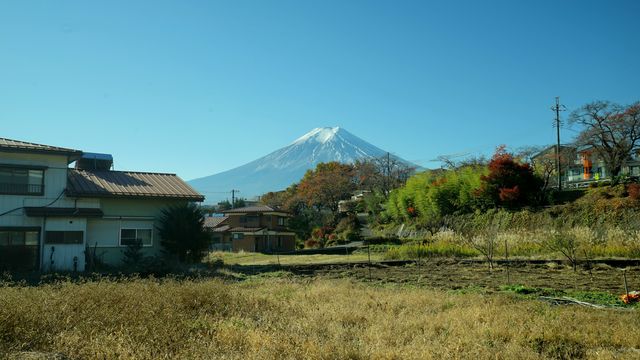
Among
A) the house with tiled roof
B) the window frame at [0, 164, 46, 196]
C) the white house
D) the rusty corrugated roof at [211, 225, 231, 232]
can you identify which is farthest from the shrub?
the rusty corrugated roof at [211, 225, 231, 232]

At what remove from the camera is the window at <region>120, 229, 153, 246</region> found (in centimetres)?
2239

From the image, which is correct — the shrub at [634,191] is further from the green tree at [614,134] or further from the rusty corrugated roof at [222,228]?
the rusty corrugated roof at [222,228]

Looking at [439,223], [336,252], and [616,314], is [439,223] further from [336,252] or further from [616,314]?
[616,314]

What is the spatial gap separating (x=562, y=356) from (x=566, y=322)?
58.7 inches

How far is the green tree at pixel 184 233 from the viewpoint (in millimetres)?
22328

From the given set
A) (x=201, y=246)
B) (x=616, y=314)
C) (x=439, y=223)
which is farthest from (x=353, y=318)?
(x=439, y=223)

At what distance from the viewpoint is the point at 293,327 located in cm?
713

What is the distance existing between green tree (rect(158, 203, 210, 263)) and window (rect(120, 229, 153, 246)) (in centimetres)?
57

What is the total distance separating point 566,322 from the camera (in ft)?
24.0

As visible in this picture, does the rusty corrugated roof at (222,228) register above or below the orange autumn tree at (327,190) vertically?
below

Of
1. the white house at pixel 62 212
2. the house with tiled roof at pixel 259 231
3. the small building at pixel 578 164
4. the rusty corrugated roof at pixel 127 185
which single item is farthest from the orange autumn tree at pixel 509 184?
the house with tiled roof at pixel 259 231

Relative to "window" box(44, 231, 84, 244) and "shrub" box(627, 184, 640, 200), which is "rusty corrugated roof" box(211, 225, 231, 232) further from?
"shrub" box(627, 184, 640, 200)

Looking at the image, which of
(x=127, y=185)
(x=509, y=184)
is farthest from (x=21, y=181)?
(x=509, y=184)

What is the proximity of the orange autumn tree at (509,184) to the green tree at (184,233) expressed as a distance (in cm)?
1737
